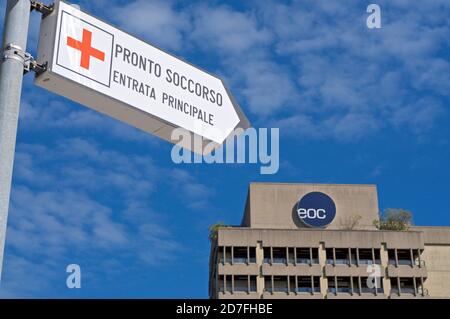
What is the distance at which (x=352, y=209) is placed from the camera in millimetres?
102562

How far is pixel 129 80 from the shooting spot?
5273 mm

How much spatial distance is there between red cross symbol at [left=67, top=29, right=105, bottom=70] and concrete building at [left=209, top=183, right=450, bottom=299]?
296 ft

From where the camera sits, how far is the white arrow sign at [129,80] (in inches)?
191

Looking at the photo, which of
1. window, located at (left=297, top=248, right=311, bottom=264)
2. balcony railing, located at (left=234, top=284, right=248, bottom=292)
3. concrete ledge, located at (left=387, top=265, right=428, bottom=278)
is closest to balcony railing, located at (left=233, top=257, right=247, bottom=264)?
balcony railing, located at (left=234, top=284, right=248, bottom=292)

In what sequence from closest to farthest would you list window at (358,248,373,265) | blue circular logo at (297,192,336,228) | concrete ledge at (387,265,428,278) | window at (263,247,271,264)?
window at (263,247,271,264) < concrete ledge at (387,265,428,278) < window at (358,248,373,265) < blue circular logo at (297,192,336,228)

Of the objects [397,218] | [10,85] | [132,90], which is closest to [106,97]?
[132,90]

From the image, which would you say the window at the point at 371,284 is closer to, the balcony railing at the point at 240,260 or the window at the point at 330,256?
the window at the point at 330,256

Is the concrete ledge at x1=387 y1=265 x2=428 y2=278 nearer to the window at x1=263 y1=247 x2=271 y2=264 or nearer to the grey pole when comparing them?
the window at x1=263 y1=247 x2=271 y2=264

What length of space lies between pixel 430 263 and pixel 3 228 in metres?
105

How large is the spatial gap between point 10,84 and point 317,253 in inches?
3751

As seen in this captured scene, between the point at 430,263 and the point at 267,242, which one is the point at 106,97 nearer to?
the point at 267,242

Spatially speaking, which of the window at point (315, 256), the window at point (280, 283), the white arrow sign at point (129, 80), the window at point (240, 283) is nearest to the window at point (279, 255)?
the window at point (280, 283)

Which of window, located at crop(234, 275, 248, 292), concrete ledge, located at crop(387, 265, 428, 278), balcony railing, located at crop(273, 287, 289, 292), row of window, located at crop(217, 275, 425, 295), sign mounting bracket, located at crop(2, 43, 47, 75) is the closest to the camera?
A: sign mounting bracket, located at crop(2, 43, 47, 75)

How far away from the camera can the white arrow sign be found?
4.86 m
